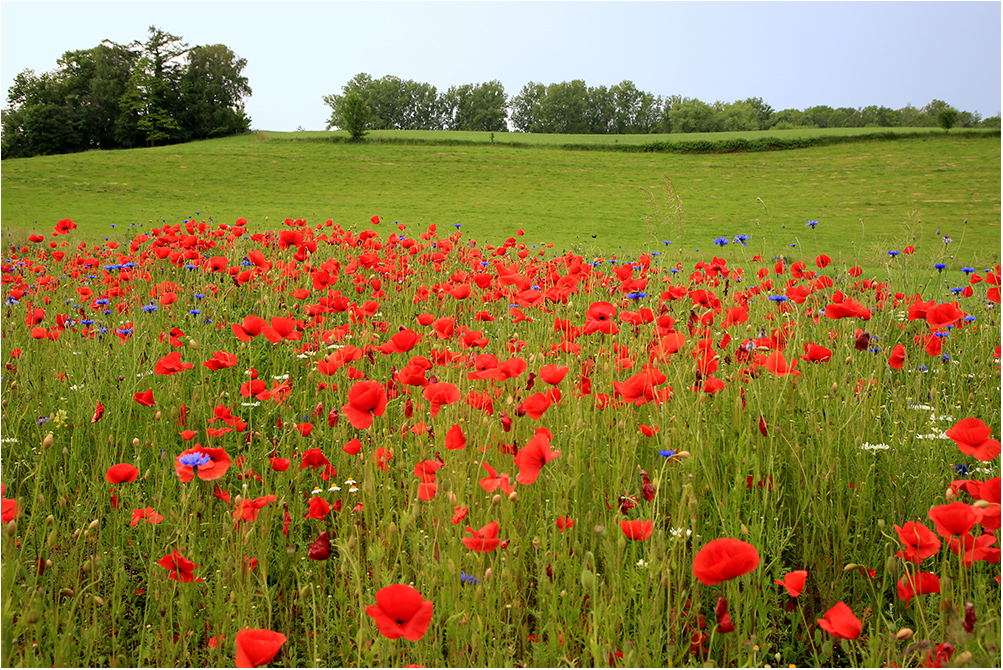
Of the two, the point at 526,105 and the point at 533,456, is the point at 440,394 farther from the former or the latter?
the point at 526,105

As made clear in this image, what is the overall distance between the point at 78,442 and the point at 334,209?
1820 centimetres

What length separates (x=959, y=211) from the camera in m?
18.8

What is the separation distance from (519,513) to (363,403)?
59cm

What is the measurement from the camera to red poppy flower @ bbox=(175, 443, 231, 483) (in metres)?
1.48

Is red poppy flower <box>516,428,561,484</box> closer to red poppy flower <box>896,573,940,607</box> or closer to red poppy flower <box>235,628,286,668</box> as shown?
red poppy flower <box>235,628,286,668</box>

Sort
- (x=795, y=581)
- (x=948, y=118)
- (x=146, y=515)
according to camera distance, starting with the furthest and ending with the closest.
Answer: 1. (x=948, y=118)
2. (x=146, y=515)
3. (x=795, y=581)

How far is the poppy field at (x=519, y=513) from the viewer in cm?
134

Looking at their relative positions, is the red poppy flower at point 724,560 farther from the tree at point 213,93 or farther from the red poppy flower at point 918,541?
the tree at point 213,93

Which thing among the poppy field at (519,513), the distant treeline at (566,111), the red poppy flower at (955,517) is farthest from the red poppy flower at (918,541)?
the distant treeline at (566,111)

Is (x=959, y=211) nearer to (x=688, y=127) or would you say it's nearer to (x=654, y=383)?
(x=654, y=383)

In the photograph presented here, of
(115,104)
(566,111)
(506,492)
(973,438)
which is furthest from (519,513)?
(566,111)

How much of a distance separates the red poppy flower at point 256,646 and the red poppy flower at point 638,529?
2.41ft

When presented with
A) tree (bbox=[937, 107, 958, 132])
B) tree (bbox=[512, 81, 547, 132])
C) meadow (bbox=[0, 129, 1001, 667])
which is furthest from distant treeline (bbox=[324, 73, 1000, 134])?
meadow (bbox=[0, 129, 1001, 667])

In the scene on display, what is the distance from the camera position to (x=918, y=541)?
1319mm
